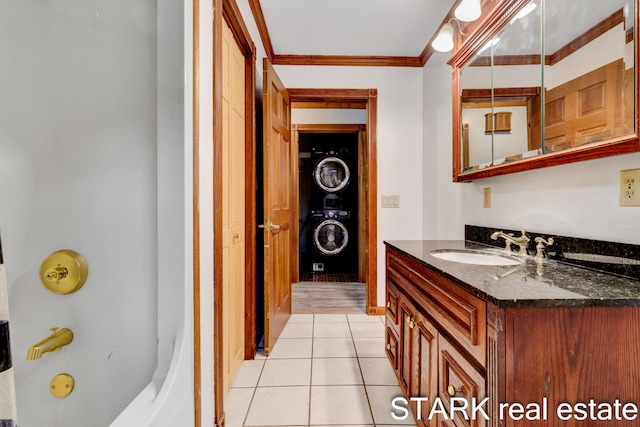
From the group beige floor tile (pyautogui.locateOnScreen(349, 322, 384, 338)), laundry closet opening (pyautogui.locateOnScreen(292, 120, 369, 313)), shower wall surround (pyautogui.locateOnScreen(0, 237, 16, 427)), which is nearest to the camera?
shower wall surround (pyautogui.locateOnScreen(0, 237, 16, 427))

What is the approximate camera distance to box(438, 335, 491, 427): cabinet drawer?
2.76 feet

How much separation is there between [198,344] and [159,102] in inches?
30.9

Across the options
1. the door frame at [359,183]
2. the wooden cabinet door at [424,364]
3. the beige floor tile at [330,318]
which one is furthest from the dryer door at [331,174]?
the wooden cabinet door at [424,364]

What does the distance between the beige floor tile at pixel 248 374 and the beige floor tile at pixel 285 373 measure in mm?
33

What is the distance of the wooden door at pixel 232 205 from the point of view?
1631 millimetres

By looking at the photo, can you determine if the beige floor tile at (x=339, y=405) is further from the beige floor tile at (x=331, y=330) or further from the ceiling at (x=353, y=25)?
the ceiling at (x=353, y=25)

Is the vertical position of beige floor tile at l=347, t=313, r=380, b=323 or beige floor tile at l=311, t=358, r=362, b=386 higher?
beige floor tile at l=347, t=313, r=380, b=323

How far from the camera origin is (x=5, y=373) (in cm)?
59

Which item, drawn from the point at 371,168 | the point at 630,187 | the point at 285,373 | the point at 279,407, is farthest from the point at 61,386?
the point at 371,168

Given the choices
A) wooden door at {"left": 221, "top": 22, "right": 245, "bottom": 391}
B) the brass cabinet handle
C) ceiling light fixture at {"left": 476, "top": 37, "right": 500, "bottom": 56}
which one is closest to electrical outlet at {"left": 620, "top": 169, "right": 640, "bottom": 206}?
the brass cabinet handle

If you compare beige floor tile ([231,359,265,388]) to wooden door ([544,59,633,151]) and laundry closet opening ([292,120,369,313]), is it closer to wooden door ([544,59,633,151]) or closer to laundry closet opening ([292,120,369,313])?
wooden door ([544,59,633,151])

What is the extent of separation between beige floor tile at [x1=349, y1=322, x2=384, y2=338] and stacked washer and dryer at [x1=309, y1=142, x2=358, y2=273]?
195 cm

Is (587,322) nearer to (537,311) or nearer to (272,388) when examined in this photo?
(537,311)

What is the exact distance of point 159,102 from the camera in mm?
936
